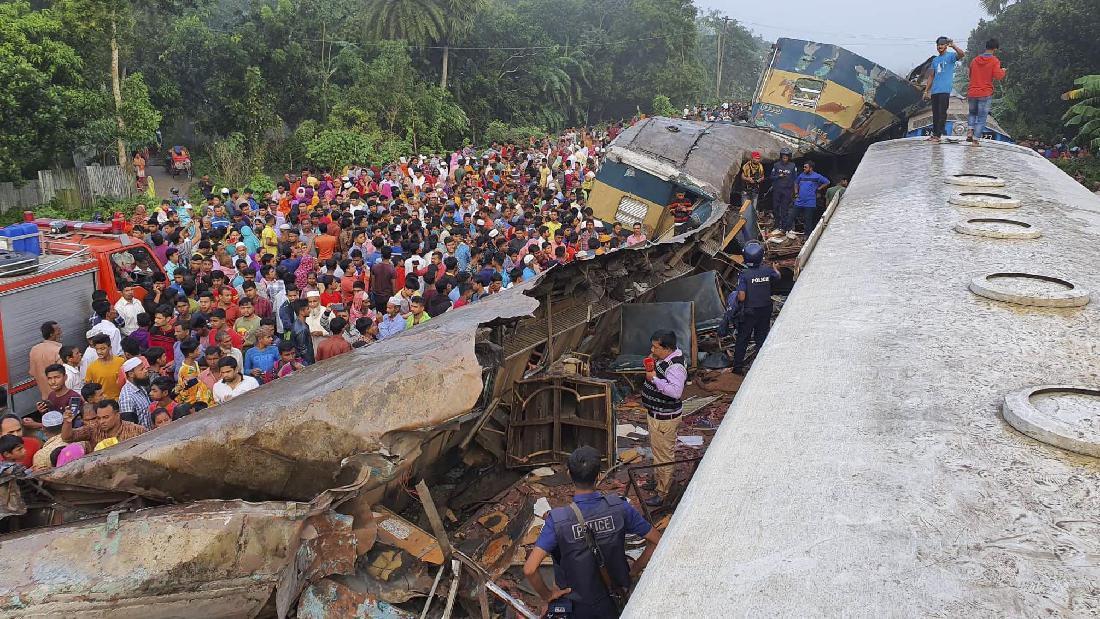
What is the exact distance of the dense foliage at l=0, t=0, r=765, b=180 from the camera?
1872 centimetres

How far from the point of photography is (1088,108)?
69.3 ft

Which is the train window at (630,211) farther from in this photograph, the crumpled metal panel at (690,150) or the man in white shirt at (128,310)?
the man in white shirt at (128,310)

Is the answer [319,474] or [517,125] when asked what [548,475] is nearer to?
[319,474]

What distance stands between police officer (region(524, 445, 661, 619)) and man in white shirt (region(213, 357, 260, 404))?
315cm

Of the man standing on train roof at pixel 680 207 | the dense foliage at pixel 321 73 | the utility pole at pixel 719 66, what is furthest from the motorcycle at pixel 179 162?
the utility pole at pixel 719 66

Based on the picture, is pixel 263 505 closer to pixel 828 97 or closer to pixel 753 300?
pixel 753 300

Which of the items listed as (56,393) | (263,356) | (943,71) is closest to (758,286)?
(943,71)

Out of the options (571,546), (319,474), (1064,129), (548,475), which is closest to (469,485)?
(548,475)

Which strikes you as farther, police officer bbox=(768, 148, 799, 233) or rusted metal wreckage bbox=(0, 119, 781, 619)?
police officer bbox=(768, 148, 799, 233)

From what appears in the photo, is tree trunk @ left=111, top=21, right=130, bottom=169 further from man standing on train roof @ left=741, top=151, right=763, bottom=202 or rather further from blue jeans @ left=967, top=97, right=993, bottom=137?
blue jeans @ left=967, top=97, right=993, bottom=137

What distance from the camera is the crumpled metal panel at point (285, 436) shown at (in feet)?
13.5

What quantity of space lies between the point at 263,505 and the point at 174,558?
1.48 feet

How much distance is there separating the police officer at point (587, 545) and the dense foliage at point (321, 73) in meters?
17.9

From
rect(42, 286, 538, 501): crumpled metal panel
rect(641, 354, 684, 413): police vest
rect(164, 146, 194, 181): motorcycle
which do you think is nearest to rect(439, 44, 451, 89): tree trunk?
rect(164, 146, 194, 181): motorcycle
